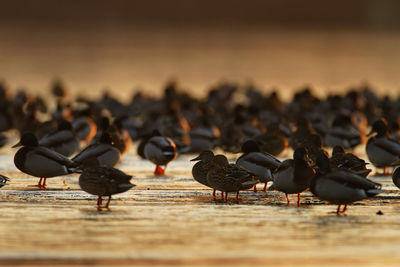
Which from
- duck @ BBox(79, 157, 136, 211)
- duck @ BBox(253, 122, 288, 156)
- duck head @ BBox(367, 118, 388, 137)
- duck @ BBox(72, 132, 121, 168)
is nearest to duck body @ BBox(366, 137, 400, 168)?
duck head @ BBox(367, 118, 388, 137)

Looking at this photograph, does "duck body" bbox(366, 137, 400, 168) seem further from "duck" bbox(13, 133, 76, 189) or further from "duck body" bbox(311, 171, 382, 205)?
"duck" bbox(13, 133, 76, 189)

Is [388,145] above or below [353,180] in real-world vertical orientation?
above

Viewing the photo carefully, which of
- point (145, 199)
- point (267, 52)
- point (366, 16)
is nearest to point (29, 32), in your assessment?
point (267, 52)

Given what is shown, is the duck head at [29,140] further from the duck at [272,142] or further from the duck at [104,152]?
the duck at [272,142]

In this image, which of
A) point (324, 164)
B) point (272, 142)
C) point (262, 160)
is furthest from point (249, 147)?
point (272, 142)

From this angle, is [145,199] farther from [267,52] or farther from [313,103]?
[267,52]

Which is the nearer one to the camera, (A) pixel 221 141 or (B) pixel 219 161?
(B) pixel 219 161

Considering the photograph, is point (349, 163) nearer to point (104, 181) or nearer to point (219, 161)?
point (219, 161)
